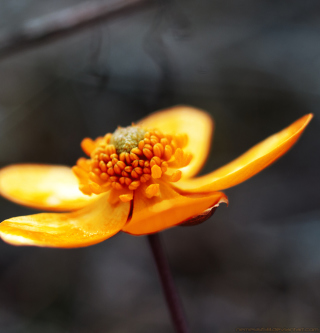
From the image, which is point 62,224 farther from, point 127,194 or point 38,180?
point 38,180

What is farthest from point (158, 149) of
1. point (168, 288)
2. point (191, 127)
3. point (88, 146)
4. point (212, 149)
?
point (212, 149)

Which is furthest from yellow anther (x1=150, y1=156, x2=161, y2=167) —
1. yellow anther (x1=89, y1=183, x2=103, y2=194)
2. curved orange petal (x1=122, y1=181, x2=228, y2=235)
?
curved orange petal (x1=122, y1=181, x2=228, y2=235)

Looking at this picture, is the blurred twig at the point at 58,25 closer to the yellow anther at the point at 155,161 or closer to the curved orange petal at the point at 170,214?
the yellow anther at the point at 155,161

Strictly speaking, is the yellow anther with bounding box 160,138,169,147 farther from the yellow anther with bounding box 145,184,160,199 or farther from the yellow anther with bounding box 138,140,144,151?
the yellow anther with bounding box 145,184,160,199

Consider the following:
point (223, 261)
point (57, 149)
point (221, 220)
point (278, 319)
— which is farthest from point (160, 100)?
point (278, 319)

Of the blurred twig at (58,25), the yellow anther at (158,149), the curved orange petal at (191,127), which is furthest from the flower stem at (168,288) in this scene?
the blurred twig at (58,25)

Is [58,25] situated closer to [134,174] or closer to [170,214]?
[134,174]
